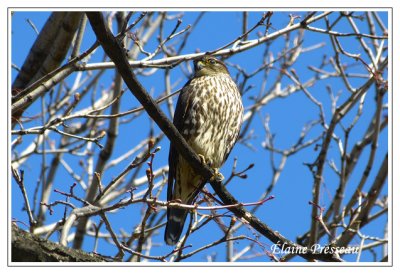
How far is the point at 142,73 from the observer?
830 centimetres

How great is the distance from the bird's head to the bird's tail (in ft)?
4.51

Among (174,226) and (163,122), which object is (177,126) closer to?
(174,226)

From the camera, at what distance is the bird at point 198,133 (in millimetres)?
5180

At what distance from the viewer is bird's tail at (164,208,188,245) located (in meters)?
5.05

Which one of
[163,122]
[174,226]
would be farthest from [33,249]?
[174,226]

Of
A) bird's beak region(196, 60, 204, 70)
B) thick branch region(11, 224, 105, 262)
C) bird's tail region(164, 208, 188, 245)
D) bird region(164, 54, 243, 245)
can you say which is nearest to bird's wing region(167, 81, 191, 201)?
bird region(164, 54, 243, 245)

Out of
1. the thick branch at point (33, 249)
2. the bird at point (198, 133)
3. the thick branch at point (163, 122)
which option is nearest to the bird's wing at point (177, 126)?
the bird at point (198, 133)

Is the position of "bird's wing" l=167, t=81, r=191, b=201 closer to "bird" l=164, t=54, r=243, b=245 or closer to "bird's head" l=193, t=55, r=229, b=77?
"bird" l=164, t=54, r=243, b=245

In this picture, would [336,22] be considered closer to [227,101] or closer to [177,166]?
[227,101]

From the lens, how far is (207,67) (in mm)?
5992

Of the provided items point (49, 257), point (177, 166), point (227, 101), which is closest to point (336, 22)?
point (227, 101)

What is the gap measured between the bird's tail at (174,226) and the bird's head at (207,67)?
54.1 inches

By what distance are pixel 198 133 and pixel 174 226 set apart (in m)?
0.76
